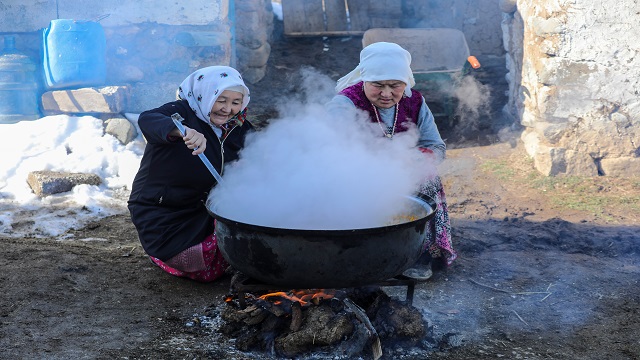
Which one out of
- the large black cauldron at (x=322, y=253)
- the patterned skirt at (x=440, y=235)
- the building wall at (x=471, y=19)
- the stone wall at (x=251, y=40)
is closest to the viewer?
the large black cauldron at (x=322, y=253)

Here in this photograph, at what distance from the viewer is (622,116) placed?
601cm

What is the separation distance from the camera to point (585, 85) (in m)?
6.00

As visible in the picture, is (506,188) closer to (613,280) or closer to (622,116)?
(622,116)

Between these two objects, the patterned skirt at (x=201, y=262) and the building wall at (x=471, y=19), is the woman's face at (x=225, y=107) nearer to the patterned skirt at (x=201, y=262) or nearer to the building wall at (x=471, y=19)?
the patterned skirt at (x=201, y=262)

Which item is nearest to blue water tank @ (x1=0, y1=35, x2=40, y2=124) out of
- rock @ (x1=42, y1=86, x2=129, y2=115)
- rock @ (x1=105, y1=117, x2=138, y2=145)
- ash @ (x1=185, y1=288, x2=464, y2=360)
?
rock @ (x1=42, y1=86, x2=129, y2=115)

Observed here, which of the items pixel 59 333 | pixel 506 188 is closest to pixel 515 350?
pixel 59 333

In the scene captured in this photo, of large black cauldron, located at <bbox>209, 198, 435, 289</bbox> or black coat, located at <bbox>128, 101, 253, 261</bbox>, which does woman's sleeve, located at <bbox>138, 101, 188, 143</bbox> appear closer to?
black coat, located at <bbox>128, 101, 253, 261</bbox>

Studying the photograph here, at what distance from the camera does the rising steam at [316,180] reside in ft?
9.81

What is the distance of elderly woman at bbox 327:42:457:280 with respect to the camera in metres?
3.55

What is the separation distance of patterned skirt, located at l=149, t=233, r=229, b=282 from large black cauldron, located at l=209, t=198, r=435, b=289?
34.1 inches

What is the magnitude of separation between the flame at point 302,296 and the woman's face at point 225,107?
1.10 meters

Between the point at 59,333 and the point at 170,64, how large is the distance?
4639 mm

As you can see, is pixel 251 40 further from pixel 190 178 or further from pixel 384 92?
pixel 190 178

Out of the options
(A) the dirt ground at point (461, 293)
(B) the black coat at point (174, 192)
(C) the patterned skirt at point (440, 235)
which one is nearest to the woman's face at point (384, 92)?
(C) the patterned skirt at point (440, 235)
